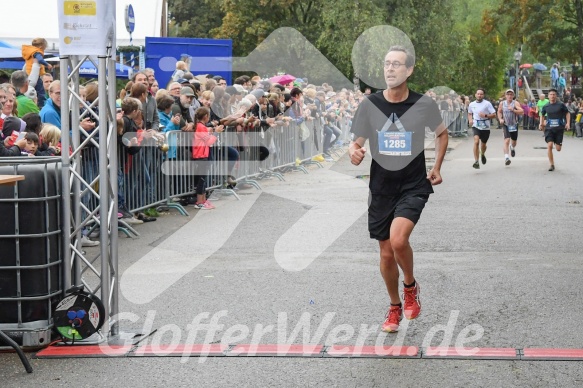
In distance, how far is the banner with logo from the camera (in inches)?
272

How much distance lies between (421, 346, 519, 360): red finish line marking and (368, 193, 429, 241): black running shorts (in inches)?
38.0

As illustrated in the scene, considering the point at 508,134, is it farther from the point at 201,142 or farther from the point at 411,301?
the point at 411,301

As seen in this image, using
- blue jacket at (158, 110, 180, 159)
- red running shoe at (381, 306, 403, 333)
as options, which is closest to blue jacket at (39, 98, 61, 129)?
blue jacket at (158, 110, 180, 159)

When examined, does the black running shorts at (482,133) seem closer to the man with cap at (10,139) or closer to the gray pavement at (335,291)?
the gray pavement at (335,291)

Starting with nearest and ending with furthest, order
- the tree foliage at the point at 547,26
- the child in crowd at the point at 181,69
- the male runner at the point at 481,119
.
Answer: the child in crowd at the point at 181,69, the male runner at the point at 481,119, the tree foliage at the point at 547,26

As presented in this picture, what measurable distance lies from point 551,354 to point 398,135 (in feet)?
6.02

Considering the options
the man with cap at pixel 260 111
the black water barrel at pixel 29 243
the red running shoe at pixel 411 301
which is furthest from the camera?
the man with cap at pixel 260 111

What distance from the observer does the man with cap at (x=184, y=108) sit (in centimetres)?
1520

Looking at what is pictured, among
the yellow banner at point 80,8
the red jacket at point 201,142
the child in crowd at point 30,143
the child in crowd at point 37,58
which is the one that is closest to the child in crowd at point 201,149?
the red jacket at point 201,142

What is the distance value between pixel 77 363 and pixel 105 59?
206 centimetres

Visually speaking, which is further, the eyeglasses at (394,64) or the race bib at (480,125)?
the race bib at (480,125)

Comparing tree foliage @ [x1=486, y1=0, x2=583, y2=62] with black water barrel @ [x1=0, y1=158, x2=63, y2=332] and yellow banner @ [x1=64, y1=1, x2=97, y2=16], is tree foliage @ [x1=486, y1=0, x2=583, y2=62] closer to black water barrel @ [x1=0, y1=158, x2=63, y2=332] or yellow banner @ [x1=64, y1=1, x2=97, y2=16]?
yellow banner @ [x1=64, y1=1, x2=97, y2=16]

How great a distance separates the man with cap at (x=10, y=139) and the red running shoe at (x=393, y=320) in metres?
4.33

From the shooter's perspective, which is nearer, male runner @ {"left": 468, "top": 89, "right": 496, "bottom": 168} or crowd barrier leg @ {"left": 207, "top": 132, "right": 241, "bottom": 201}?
crowd barrier leg @ {"left": 207, "top": 132, "right": 241, "bottom": 201}
